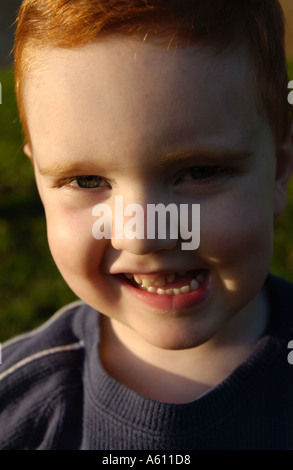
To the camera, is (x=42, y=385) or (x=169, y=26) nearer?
(x=169, y=26)

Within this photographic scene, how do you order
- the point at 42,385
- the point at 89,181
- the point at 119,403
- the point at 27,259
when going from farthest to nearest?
the point at 27,259 < the point at 42,385 < the point at 119,403 < the point at 89,181

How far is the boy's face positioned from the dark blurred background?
1140 mm

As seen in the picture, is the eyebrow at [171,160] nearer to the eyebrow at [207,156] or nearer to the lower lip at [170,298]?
the eyebrow at [207,156]

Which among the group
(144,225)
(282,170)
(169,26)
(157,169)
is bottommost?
(144,225)

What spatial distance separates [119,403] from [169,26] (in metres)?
0.92

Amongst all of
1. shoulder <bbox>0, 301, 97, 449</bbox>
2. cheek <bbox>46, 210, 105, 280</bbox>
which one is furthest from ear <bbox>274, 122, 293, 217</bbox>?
shoulder <bbox>0, 301, 97, 449</bbox>

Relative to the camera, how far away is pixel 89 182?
1.26m

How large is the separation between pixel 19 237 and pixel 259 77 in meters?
2.05

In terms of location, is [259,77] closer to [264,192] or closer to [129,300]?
[264,192]

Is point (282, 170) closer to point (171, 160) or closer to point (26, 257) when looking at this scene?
point (171, 160)

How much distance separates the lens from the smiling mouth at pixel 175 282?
1.32 m

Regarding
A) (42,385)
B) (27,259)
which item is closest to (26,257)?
(27,259)

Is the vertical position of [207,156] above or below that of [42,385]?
above
